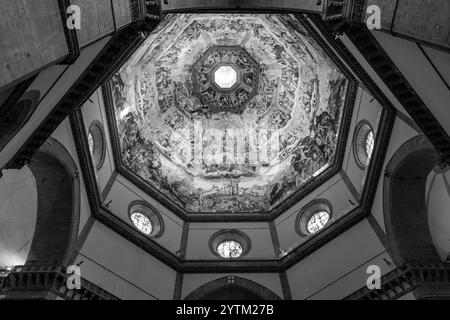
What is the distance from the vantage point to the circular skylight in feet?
89.7

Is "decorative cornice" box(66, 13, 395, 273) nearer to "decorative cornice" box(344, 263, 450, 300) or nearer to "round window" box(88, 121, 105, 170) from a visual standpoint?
"round window" box(88, 121, 105, 170)

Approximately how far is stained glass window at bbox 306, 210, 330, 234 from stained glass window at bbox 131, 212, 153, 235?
7.80 metres

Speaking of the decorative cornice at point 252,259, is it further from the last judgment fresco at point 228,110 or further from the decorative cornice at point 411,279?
the decorative cornice at point 411,279

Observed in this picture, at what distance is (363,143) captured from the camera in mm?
18641

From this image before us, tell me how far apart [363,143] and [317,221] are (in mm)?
4348

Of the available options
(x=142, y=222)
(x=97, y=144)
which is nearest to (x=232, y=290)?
(x=142, y=222)

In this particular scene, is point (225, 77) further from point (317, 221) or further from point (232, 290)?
point (232, 290)

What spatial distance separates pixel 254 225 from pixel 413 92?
1212 cm

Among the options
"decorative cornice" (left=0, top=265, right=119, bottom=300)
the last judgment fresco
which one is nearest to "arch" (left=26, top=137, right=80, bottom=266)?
"decorative cornice" (left=0, top=265, right=119, bottom=300)

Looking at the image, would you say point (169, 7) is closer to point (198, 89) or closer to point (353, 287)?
point (353, 287)

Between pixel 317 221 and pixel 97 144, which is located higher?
pixel 97 144

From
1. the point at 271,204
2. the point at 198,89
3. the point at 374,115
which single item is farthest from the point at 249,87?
the point at 374,115

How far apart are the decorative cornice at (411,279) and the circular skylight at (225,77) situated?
55.6ft
